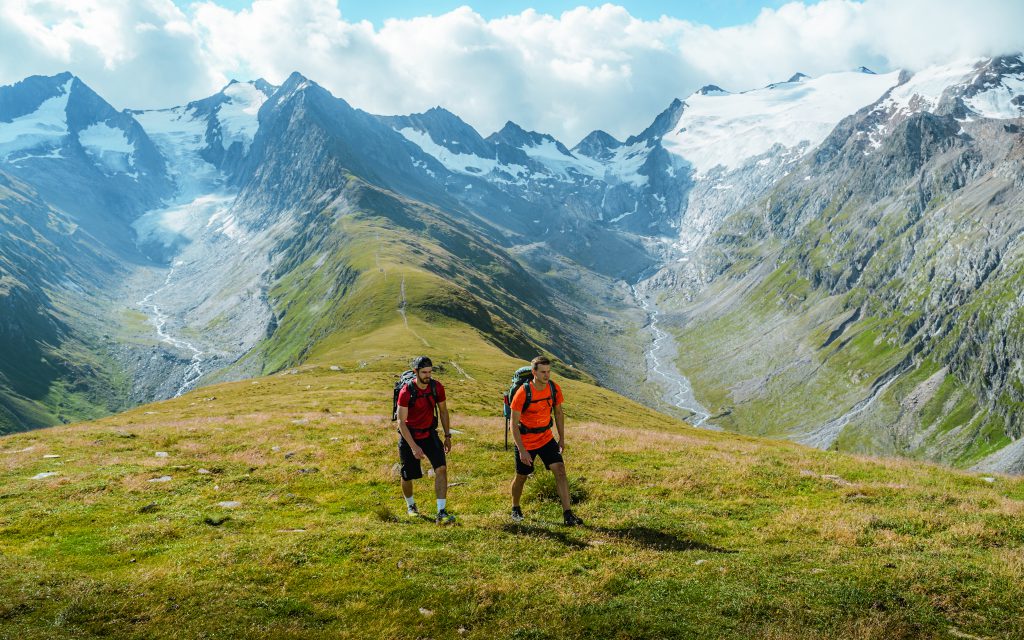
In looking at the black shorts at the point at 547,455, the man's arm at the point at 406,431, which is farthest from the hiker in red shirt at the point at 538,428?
the man's arm at the point at 406,431

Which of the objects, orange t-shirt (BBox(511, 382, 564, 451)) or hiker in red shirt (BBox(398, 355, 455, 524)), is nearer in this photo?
orange t-shirt (BBox(511, 382, 564, 451))

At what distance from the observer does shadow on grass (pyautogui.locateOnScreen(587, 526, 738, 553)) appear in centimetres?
1474

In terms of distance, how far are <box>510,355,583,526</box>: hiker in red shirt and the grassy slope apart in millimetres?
1360

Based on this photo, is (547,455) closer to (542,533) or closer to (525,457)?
(525,457)

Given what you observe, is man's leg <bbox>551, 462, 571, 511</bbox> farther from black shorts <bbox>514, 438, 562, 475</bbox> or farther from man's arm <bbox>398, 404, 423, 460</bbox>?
man's arm <bbox>398, 404, 423, 460</bbox>

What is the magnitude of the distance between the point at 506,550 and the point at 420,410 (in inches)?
202

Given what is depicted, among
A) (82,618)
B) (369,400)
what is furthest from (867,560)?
(369,400)

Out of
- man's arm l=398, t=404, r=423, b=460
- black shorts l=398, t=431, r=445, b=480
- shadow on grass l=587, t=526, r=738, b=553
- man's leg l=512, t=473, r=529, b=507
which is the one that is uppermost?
man's arm l=398, t=404, r=423, b=460

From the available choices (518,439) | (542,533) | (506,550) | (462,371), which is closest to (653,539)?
(542,533)

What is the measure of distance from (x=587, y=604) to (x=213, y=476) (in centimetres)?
1770

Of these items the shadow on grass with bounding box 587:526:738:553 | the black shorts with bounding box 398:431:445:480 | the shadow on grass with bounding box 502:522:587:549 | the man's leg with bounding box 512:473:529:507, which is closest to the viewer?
the shadow on grass with bounding box 587:526:738:553

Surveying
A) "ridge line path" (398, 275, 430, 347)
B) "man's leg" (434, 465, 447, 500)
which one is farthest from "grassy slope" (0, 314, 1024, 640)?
"ridge line path" (398, 275, 430, 347)

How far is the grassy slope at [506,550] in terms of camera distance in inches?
437

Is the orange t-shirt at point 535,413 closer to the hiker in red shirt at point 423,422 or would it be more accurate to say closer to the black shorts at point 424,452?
the hiker in red shirt at point 423,422
